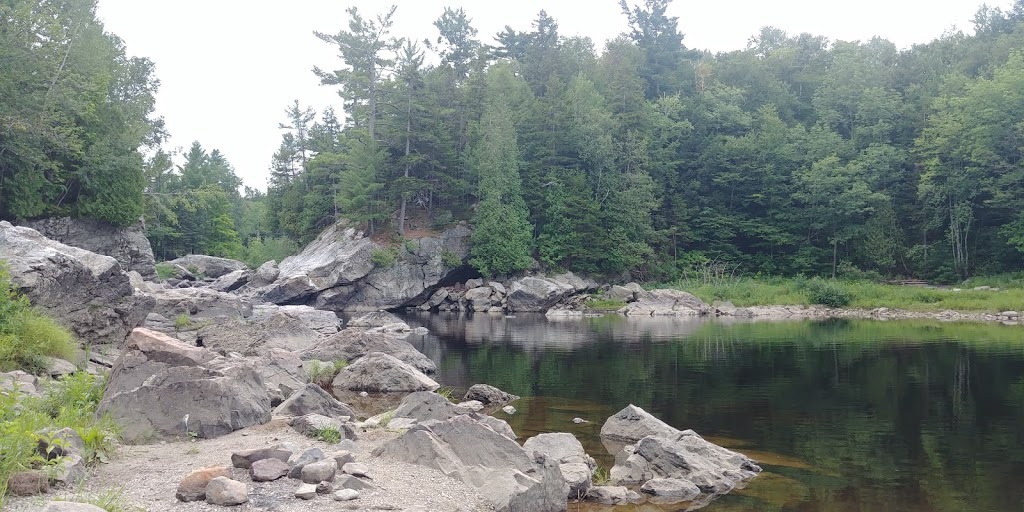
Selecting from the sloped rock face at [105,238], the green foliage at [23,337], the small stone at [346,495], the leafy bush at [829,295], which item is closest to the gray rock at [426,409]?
the small stone at [346,495]

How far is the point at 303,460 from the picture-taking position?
848 centimetres

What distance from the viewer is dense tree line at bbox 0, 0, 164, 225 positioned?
29391 millimetres

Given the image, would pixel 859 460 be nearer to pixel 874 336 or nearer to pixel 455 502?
pixel 455 502

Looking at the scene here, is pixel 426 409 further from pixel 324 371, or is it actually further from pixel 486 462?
pixel 324 371

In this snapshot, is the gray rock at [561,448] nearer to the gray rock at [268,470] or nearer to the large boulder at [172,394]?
the gray rock at [268,470]

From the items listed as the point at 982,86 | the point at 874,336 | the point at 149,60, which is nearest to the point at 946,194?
the point at 982,86

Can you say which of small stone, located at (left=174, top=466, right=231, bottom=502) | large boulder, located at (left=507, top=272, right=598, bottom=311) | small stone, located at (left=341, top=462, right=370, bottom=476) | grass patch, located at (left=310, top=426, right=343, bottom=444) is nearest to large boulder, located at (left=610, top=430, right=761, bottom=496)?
small stone, located at (left=341, top=462, right=370, bottom=476)

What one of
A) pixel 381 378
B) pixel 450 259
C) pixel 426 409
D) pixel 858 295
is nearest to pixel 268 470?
pixel 426 409

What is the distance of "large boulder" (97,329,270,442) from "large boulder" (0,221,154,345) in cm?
664

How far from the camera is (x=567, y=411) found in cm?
1719

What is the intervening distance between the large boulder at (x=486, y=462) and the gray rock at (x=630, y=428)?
4.03m

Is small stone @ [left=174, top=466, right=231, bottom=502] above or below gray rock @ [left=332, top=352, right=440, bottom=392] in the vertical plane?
above

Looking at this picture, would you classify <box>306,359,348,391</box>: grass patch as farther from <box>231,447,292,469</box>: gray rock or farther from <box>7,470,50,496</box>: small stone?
<box>7,470,50,496</box>: small stone

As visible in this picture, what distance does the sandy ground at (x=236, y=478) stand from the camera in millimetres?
7055
